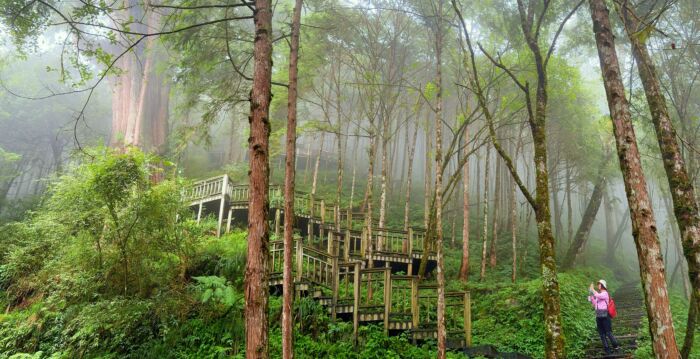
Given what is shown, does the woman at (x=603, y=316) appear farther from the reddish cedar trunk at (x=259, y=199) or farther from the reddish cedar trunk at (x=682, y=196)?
the reddish cedar trunk at (x=259, y=199)

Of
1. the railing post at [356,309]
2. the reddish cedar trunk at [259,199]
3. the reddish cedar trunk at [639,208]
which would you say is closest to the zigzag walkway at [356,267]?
the railing post at [356,309]

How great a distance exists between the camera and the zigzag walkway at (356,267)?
896cm

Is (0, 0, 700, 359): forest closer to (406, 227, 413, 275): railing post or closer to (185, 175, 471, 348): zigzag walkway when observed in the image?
(185, 175, 471, 348): zigzag walkway

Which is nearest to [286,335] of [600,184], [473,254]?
[473,254]

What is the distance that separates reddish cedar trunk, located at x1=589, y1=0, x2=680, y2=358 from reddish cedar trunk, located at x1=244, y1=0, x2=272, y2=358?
13.2 ft

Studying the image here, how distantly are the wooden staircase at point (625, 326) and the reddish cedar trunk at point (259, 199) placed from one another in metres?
7.92

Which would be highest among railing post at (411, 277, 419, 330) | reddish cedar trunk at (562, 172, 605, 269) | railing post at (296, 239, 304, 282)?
reddish cedar trunk at (562, 172, 605, 269)

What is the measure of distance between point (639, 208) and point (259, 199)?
432 cm

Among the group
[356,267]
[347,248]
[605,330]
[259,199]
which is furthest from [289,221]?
[605,330]

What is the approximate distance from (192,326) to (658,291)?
8498mm

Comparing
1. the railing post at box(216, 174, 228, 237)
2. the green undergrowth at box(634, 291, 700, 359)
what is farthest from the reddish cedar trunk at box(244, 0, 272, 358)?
the railing post at box(216, 174, 228, 237)

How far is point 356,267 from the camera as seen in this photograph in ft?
28.9

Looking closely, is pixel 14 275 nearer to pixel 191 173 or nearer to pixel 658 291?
pixel 658 291

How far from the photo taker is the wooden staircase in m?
8.62
